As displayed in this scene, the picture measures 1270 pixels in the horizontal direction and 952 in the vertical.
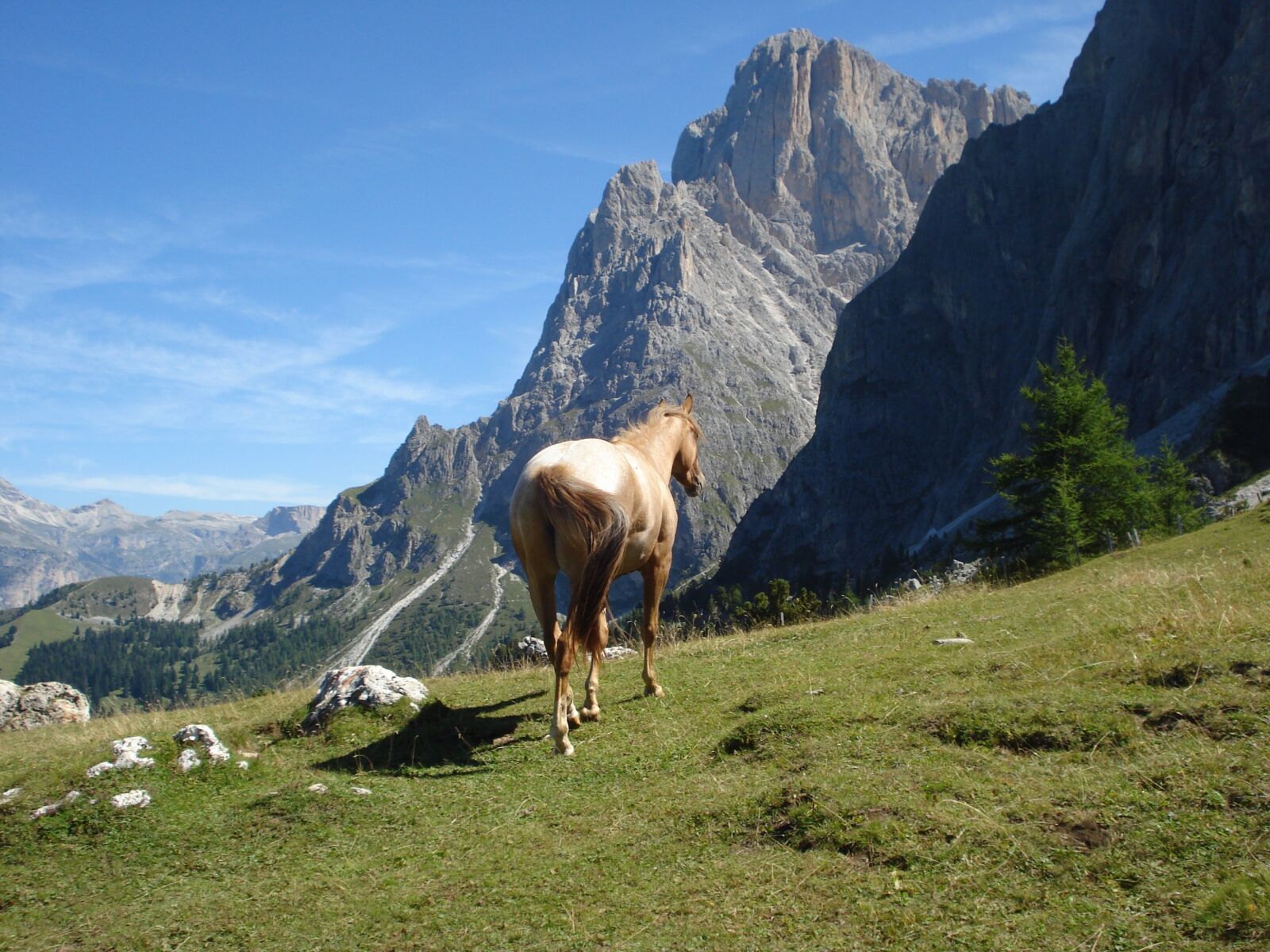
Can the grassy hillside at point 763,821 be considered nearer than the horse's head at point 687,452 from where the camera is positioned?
Yes

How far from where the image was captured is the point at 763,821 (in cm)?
625

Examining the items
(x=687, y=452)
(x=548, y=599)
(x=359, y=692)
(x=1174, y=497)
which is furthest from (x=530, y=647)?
(x=1174, y=497)

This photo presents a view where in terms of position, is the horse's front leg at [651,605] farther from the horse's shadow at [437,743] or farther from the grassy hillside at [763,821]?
the horse's shadow at [437,743]

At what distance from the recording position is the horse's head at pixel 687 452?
1448 cm

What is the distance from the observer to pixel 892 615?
619 inches

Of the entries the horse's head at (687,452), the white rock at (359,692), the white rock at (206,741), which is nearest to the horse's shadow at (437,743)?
the white rock at (359,692)

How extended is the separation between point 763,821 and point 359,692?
264 inches

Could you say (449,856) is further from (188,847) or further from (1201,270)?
(1201,270)

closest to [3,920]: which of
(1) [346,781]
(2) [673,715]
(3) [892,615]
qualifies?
(1) [346,781]

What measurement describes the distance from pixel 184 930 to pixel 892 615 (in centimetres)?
1259

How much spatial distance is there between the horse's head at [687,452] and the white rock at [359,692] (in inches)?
213

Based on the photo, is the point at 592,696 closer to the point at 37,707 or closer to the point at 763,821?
the point at 763,821

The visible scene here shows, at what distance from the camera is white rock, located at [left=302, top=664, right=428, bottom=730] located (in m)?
11.1

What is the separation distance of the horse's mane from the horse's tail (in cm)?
281
